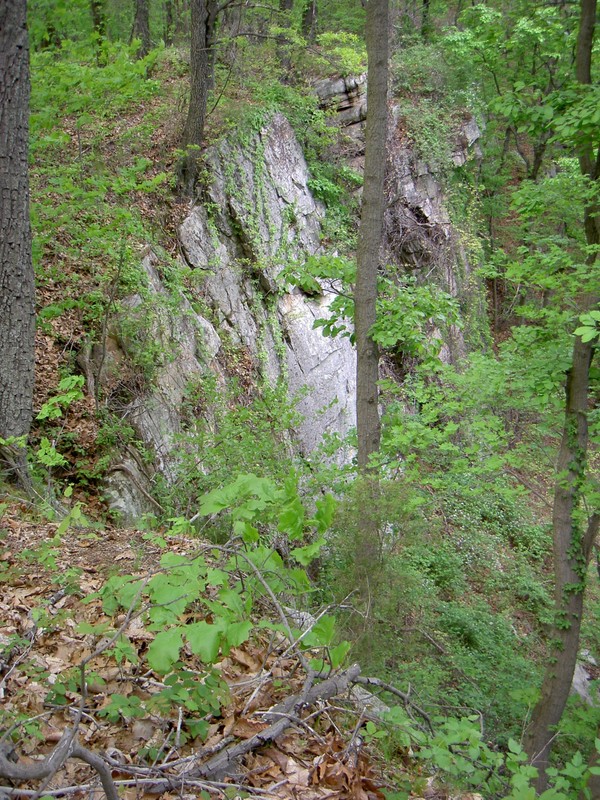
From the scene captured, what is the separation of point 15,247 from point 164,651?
3.86m

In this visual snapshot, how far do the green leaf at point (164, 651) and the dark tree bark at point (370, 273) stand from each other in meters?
5.05

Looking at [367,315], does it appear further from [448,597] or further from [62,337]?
[448,597]

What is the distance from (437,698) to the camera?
18.9 ft

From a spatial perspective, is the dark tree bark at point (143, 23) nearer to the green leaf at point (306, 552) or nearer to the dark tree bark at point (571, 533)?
the dark tree bark at point (571, 533)

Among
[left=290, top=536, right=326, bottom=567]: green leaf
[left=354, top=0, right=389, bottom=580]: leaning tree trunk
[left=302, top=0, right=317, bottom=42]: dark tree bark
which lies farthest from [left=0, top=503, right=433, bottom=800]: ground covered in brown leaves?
[left=302, top=0, right=317, bottom=42]: dark tree bark

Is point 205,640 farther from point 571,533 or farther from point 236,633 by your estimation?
point 571,533

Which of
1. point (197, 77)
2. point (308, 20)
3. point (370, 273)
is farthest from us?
point (308, 20)

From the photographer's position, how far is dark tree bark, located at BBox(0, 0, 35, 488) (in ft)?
14.4

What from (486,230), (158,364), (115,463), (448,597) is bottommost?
(448,597)

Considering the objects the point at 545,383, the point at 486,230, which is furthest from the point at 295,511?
the point at 486,230

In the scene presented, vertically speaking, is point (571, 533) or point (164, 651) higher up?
point (164, 651)

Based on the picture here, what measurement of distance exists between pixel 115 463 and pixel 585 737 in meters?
5.74

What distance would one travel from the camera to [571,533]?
6.20 metres

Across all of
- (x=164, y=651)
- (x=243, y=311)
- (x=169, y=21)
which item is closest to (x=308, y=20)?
(x=169, y=21)
